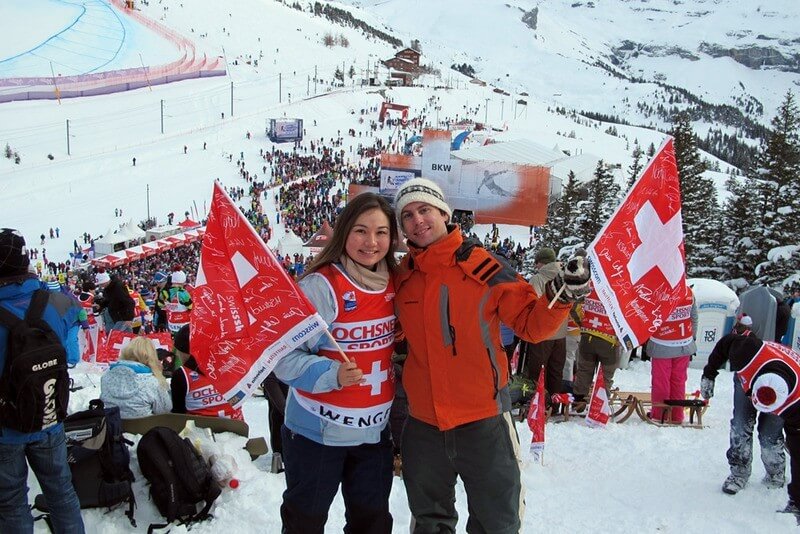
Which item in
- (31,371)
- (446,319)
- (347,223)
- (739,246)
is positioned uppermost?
(347,223)

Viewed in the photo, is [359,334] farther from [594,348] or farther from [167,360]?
[594,348]

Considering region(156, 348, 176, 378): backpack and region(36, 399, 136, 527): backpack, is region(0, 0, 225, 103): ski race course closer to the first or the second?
region(156, 348, 176, 378): backpack

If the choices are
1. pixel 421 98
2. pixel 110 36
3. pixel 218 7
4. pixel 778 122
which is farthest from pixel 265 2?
pixel 778 122

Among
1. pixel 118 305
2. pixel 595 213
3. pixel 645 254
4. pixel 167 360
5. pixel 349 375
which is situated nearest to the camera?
pixel 349 375

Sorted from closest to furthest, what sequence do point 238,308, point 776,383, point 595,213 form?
1. point 238,308
2. point 776,383
3. point 595,213

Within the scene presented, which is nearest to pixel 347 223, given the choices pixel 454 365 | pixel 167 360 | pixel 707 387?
pixel 454 365

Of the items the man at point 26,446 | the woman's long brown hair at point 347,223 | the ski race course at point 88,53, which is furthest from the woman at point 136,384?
the ski race course at point 88,53

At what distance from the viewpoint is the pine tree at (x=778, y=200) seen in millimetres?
15602

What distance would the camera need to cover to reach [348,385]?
243 centimetres

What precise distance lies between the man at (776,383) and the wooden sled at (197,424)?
3.21m

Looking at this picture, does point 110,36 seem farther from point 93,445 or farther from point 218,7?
point 93,445

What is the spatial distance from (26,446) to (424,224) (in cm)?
203

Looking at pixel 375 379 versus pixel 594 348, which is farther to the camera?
pixel 594 348

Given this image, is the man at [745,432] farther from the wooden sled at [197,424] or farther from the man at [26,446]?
the man at [26,446]
